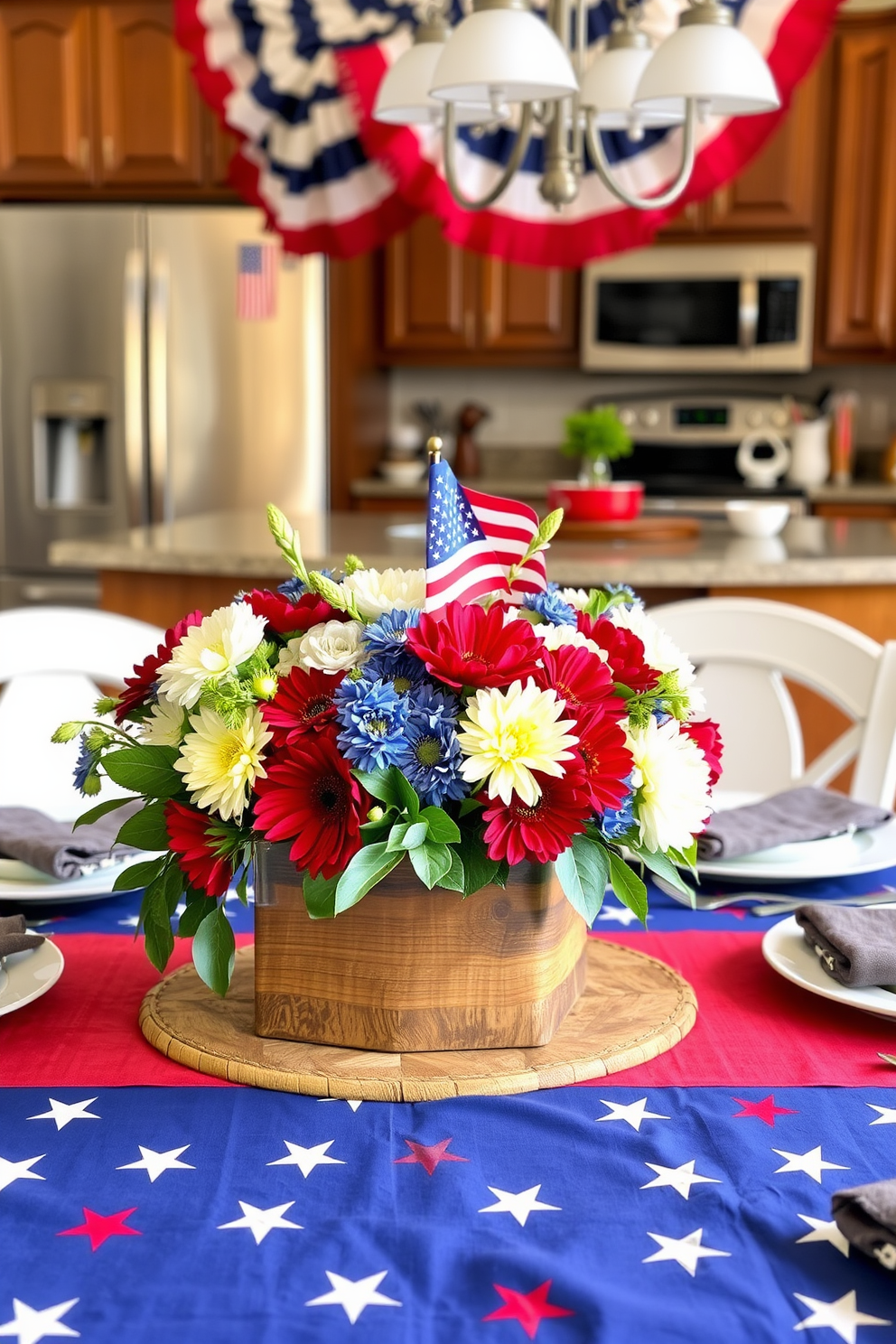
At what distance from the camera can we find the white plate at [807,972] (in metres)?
0.88

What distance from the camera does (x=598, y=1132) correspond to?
75 centimetres

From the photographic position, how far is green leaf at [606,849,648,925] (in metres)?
0.81

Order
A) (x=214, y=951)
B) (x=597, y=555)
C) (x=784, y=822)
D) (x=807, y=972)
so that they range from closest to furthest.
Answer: (x=214, y=951) → (x=807, y=972) → (x=784, y=822) → (x=597, y=555)

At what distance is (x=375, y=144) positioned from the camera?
207 cm

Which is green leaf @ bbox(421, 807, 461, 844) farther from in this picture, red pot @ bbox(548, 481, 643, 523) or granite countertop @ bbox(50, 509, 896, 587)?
red pot @ bbox(548, 481, 643, 523)

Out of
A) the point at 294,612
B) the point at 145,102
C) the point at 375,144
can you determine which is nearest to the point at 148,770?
the point at 294,612

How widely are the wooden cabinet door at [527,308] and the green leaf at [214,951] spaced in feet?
13.0

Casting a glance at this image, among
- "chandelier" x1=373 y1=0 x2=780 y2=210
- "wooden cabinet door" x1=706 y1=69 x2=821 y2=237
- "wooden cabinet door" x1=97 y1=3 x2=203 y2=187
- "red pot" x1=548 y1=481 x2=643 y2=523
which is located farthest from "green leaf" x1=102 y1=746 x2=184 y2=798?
"wooden cabinet door" x1=706 y1=69 x2=821 y2=237

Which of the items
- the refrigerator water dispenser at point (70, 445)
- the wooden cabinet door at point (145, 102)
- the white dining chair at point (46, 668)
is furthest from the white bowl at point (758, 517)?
the wooden cabinet door at point (145, 102)

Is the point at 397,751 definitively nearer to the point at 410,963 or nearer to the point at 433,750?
the point at 433,750

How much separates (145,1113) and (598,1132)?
0.25 metres

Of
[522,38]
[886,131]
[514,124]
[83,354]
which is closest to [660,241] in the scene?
[886,131]

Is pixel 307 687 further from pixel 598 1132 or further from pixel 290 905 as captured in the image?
pixel 598 1132

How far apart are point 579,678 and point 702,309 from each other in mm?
3954
